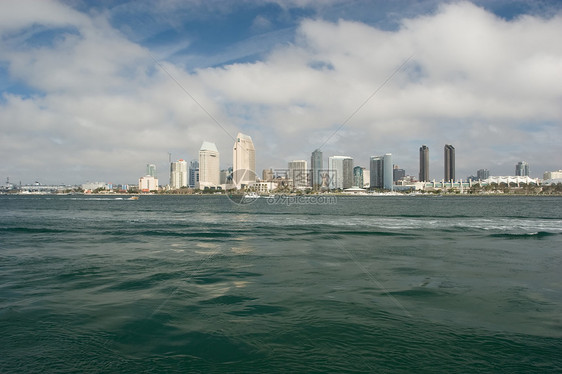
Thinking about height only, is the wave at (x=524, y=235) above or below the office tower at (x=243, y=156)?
below

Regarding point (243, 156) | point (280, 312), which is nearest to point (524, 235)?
point (280, 312)

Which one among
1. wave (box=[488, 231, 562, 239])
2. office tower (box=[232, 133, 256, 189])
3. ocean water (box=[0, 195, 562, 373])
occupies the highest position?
office tower (box=[232, 133, 256, 189])

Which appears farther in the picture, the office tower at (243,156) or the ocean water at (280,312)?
the office tower at (243,156)

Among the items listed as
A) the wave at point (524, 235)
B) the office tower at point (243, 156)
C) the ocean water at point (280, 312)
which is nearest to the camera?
the ocean water at point (280, 312)

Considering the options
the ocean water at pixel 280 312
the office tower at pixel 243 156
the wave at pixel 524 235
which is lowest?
the wave at pixel 524 235

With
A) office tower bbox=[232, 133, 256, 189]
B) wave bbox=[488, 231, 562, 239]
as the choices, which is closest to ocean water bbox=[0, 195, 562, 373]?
wave bbox=[488, 231, 562, 239]

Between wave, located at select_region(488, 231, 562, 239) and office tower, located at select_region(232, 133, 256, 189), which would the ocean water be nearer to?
wave, located at select_region(488, 231, 562, 239)

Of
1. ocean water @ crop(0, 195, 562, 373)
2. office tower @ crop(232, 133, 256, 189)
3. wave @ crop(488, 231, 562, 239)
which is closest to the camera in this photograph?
ocean water @ crop(0, 195, 562, 373)

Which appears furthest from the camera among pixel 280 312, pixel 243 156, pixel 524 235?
pixel 243 156

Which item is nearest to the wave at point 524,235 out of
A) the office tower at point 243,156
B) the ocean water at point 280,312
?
the ocean water at point 280,312

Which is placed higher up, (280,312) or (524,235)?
(280,312)

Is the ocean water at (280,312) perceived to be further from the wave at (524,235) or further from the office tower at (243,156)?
the office tower at (243,156)

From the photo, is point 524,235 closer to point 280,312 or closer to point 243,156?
point 280,312

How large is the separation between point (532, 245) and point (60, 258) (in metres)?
27.8
